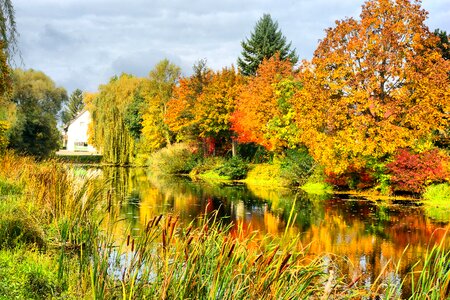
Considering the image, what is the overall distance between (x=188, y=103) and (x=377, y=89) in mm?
23060

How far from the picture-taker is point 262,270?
164 inches

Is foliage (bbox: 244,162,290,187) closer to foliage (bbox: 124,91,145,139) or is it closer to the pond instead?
the pond

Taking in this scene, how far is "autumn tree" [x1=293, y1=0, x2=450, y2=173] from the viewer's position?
22.8 metres

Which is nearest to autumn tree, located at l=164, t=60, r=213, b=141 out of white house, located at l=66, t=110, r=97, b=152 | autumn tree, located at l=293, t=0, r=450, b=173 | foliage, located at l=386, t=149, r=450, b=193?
autumn tree, located at l=293, t=0, r=450, b=173

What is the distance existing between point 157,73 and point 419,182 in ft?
132

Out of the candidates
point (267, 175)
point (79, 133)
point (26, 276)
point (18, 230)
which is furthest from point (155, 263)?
point (79, 133)

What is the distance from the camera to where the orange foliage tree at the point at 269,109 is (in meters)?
30.7

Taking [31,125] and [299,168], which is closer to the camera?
[299,168]

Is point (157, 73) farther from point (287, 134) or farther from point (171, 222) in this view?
point (171, 222)

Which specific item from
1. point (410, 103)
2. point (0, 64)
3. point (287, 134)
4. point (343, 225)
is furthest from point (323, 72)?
point (0, 64)

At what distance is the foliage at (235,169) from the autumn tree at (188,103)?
281 inches

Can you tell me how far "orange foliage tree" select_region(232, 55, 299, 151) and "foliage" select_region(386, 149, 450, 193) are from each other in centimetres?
803

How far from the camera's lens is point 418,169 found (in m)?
22.1

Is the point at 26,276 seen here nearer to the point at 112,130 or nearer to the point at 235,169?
the point at 235,169
